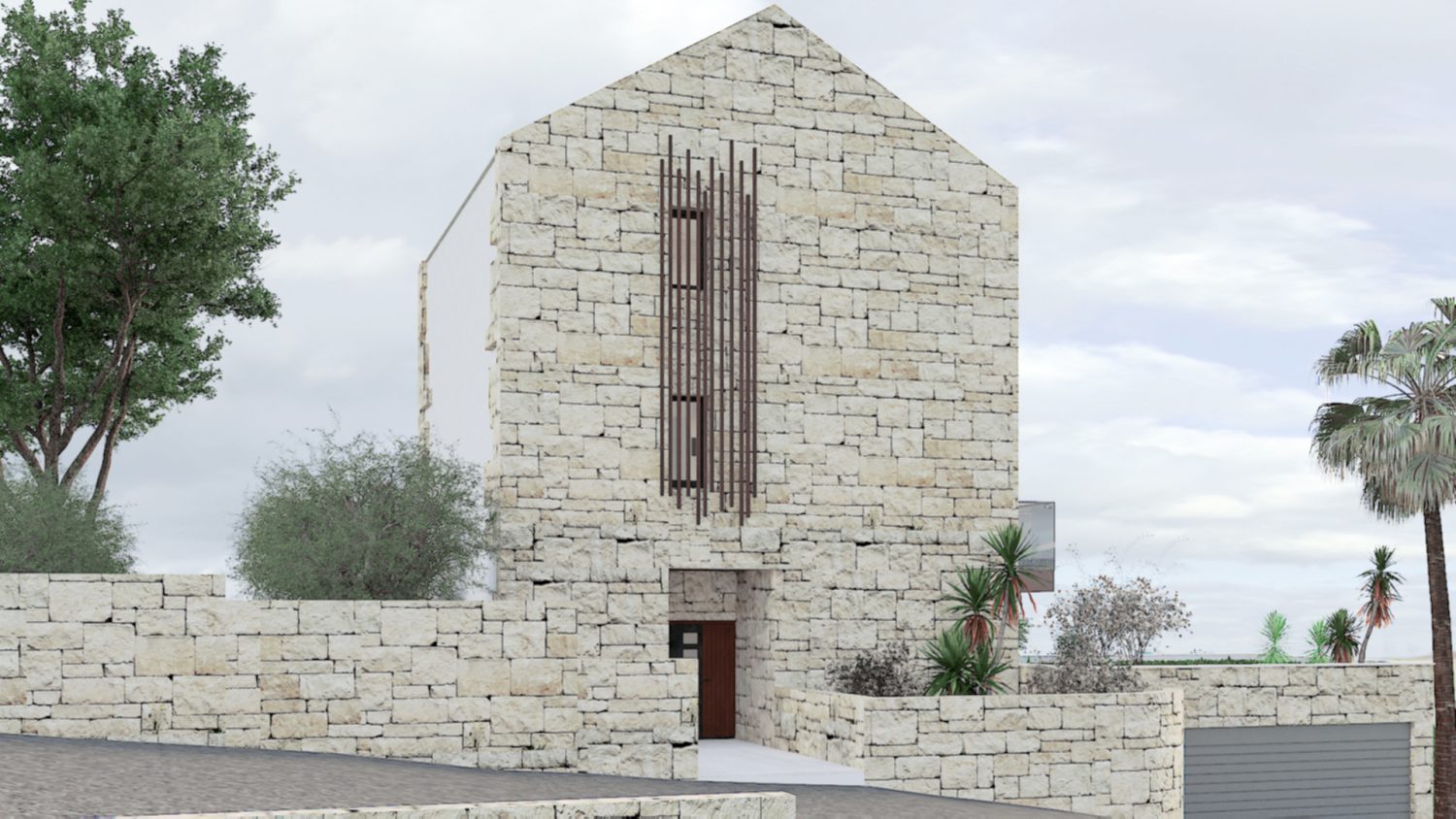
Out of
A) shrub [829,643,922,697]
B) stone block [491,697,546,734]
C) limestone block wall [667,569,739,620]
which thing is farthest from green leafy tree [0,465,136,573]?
shrub [829,643,922,697]

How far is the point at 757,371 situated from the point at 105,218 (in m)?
12.8

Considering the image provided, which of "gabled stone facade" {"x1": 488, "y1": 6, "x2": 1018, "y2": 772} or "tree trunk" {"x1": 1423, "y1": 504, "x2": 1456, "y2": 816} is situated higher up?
"gabled stone facade" {"x1": 488, "y1": 6, "x2": 1018, "y2": 772}

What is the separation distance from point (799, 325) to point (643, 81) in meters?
5.16

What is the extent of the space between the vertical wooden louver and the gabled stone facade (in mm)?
268

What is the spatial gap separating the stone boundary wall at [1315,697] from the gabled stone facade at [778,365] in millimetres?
4262

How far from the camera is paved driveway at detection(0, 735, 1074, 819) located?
13.6 m

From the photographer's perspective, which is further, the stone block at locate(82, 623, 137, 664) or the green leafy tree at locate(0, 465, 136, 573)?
the green leafy tree at locate(0, 465, 136, 573)

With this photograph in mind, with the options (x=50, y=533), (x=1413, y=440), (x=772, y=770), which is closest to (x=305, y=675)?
(x=50, y=533)

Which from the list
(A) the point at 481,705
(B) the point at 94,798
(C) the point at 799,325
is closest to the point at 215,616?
(A) the point at 481,705

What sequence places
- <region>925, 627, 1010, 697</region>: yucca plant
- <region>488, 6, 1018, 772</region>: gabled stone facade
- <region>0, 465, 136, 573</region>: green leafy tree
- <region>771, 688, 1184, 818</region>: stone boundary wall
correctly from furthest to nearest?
<region>488, 6, 1018, 772</region>: gabled stone facade
<region>925, 627, 1010, 697</region>: yucca plant
<region>771, 688, 1184, 818</region>: stone boundary wall
<region>0, 465, 136, 573</region>: green leafy tree

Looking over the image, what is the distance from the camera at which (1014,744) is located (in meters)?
21.9

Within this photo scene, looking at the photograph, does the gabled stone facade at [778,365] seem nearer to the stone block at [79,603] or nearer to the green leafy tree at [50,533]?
the green leafy tree at [50,533]

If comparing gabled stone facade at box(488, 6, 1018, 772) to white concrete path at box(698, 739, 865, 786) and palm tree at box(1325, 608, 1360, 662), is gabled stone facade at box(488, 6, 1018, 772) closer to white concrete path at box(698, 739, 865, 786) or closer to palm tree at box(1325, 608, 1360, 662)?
white concrete path at box(698, 739, 865, 786)

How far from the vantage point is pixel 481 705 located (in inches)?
771
